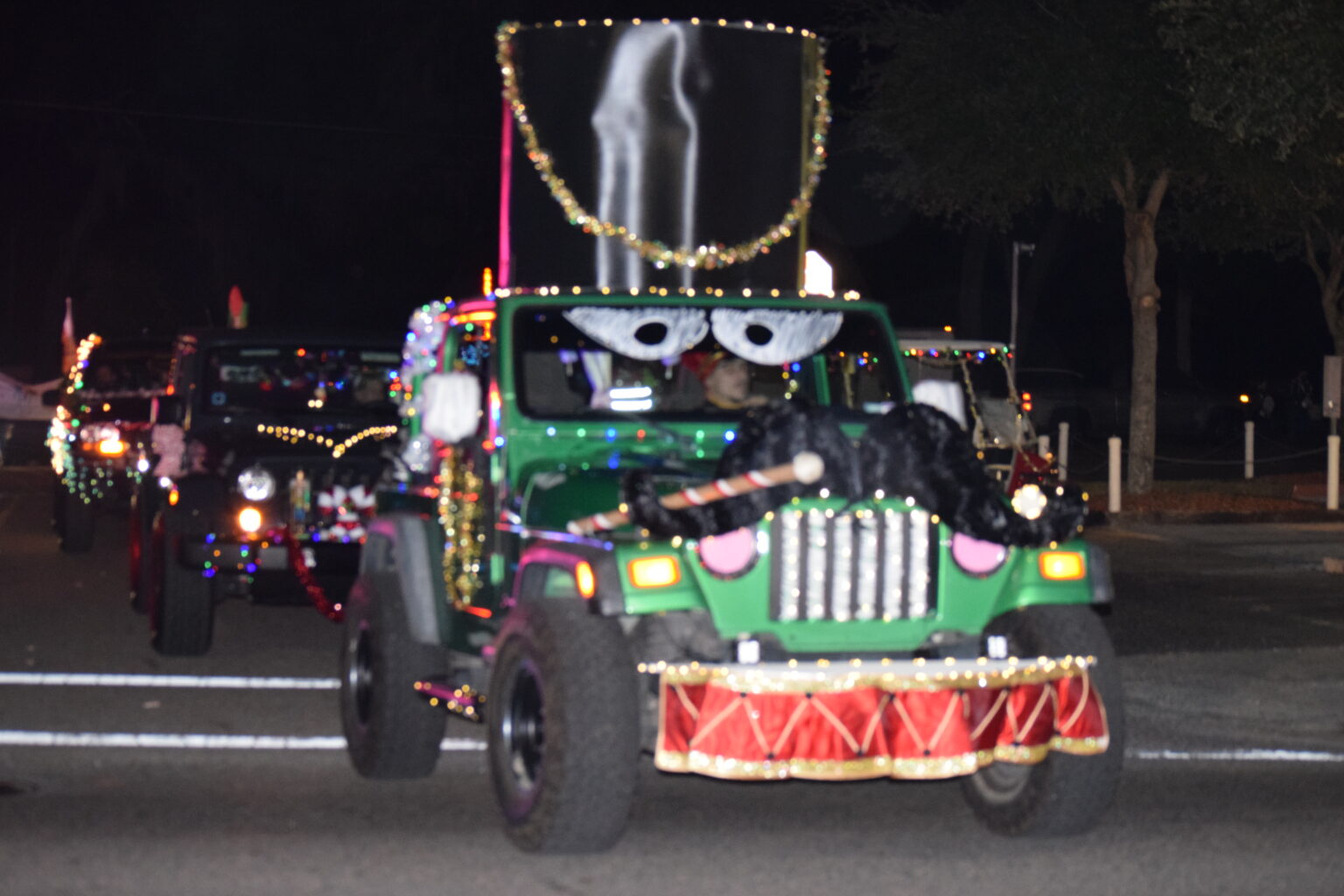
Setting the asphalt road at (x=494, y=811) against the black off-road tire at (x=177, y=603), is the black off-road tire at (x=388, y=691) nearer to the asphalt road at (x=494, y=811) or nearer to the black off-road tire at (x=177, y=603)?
the asphalt road at (x=494, y=811)

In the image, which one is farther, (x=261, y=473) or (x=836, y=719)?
(x=261, y=473)

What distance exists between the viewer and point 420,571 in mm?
8195

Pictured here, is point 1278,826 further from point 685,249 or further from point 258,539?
point 258,539

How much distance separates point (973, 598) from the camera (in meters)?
7.06

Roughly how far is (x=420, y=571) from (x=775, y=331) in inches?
66.9

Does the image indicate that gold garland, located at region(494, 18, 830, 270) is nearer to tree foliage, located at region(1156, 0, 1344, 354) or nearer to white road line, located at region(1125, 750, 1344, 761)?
white road line, located at region(1125, 750, 1344, 761)

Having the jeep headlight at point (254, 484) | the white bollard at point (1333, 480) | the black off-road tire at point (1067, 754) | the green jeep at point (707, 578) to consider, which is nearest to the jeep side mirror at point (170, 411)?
the jeep headlight at point (254, 484)

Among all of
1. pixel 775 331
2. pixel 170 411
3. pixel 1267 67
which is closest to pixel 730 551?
pixel 775 331

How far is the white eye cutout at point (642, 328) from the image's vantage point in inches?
314

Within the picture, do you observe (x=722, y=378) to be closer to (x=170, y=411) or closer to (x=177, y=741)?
(x=177, y=741)

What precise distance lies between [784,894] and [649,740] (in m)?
0.86

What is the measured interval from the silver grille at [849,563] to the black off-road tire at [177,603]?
216 inches

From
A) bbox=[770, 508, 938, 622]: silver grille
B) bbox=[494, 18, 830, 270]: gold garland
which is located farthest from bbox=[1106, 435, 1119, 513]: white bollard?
bbox=[770, 508, 938, 622]: silver grille

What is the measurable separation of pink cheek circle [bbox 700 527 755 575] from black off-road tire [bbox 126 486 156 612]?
635cm
